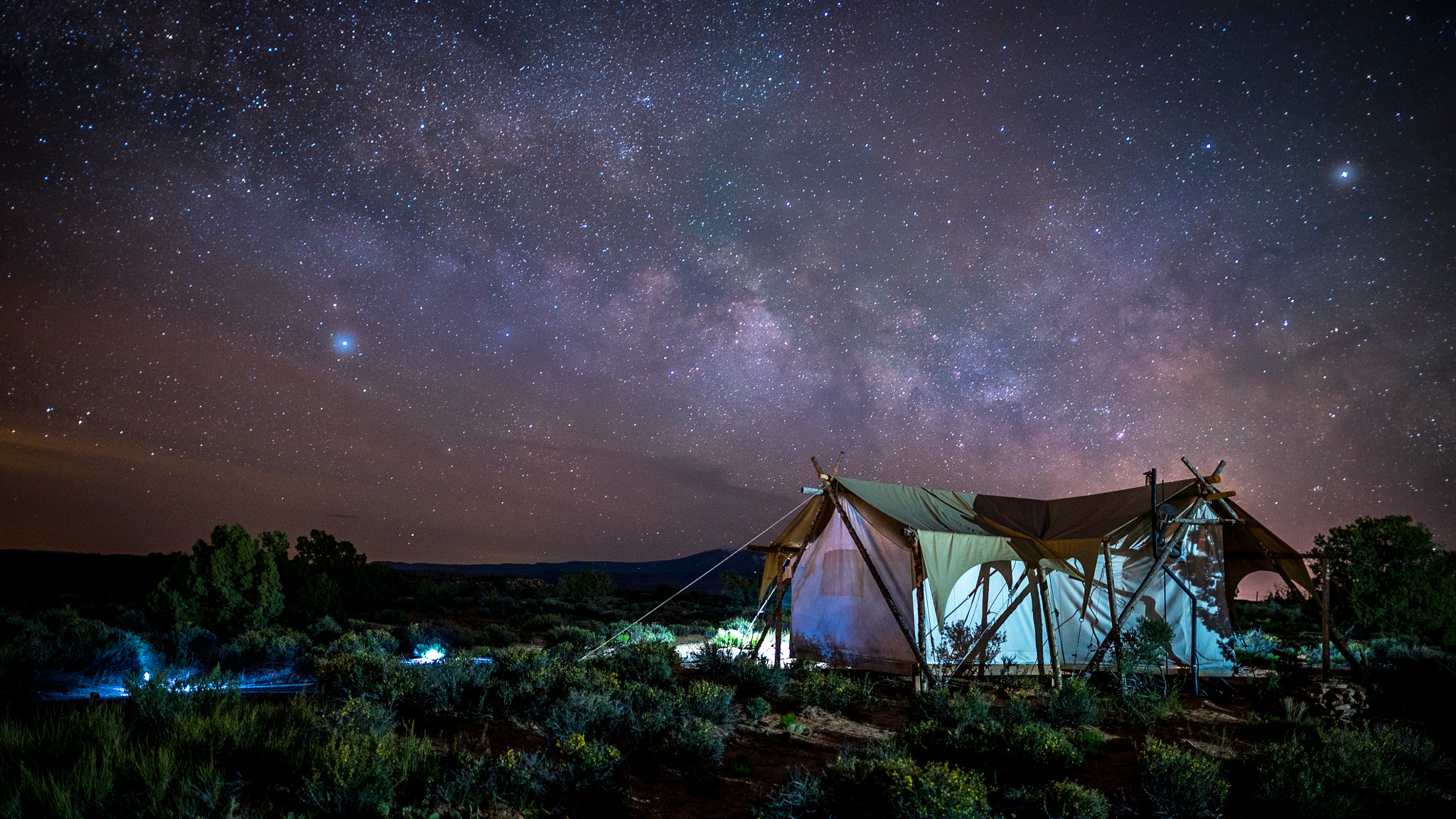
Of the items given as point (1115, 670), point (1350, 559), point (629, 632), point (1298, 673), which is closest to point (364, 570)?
point (629, 632)

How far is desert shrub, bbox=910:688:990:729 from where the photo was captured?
8.34m

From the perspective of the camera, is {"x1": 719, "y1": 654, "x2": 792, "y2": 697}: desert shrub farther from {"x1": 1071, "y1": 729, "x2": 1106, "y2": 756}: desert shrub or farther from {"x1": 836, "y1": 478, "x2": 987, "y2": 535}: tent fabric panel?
{"x1": 1071, "y1": 729, "x2": 1106, "y2": 756}: desert shrub

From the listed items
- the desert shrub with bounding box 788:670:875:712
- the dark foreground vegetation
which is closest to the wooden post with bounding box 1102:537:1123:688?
the dark foreground vegetation

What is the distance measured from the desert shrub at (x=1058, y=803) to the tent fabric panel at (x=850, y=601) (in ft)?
18.4

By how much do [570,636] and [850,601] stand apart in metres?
7.84

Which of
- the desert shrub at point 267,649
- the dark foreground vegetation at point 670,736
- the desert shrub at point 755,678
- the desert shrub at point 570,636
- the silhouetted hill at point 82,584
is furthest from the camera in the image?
the silhouetted hill at point 82,584

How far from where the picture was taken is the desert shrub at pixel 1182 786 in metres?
5.73

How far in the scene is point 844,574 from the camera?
13.3 meters

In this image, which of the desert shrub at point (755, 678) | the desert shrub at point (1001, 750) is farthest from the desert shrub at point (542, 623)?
the desert shrub at point (1001, 750)

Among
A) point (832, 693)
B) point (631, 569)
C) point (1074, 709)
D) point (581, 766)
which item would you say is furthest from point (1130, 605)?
point (631, 569)

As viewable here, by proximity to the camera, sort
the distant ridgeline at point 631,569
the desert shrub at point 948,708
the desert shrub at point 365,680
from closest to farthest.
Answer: the desert shrub at point 365,680 → the desert shrub at point 948,708 → the distant ridgeline at point 631,569

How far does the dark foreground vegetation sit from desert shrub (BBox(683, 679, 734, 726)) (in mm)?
29

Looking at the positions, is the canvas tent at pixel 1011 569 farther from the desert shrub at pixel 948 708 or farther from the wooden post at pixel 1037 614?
the desert shrub at pixel 948 708

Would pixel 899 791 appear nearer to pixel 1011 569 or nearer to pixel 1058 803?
pixel 1058 803
